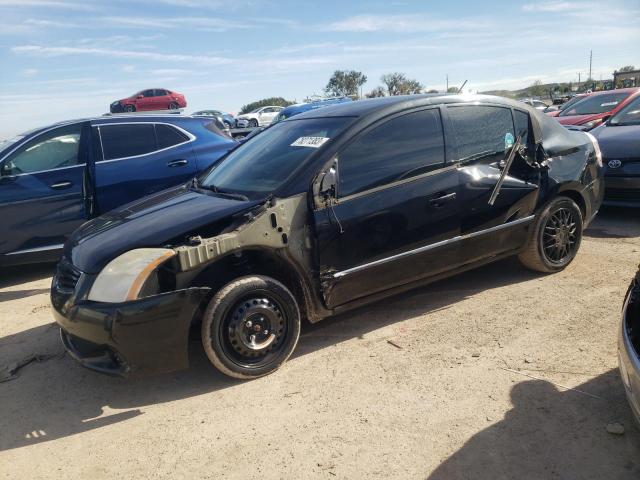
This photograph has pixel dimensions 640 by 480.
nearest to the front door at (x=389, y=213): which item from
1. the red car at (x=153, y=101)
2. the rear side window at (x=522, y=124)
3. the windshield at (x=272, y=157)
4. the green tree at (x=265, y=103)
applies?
the windshield at (x=272, y=157)

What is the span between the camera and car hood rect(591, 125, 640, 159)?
20.6 ft

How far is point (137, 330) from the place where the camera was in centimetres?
296

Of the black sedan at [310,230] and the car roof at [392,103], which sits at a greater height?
the car roof at [392,103]

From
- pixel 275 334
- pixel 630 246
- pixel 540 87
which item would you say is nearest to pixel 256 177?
pixel 275 334

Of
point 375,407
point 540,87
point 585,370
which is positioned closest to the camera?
point 375,407

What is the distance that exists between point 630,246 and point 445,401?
12.1ft

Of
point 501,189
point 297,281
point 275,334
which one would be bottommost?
point 275,334

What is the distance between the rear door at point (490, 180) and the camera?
4020 mm

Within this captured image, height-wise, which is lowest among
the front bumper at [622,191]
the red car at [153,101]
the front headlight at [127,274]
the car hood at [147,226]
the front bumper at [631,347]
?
the front bumper at [622,191]

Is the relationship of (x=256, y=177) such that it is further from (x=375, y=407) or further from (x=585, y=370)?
(x=585, y=370)

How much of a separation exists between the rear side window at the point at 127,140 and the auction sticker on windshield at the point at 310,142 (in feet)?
9.59

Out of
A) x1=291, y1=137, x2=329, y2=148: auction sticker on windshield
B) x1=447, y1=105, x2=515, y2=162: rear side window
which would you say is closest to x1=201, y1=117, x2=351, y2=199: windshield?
x1=291, y1=137, x2=329, y2=148: auction sticker on windshield

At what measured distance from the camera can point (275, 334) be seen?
3.38 m

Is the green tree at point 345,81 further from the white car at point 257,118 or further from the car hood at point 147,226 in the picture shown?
the car hood at point 147,226
